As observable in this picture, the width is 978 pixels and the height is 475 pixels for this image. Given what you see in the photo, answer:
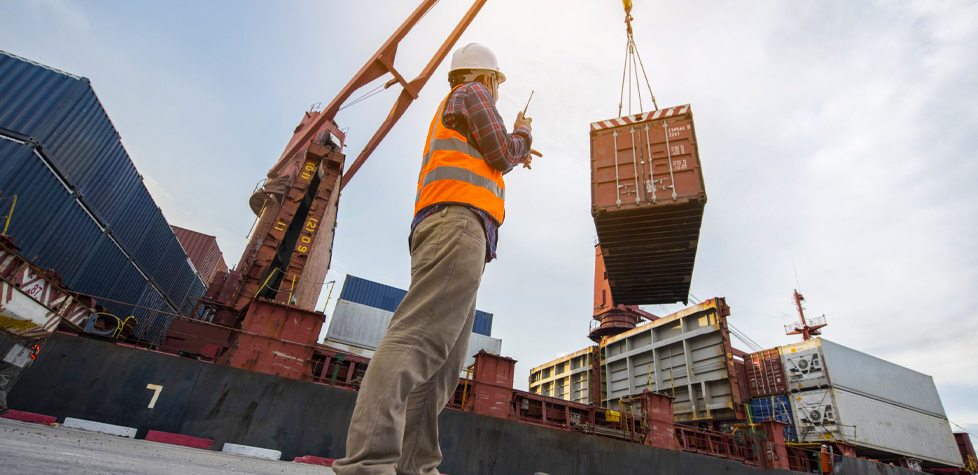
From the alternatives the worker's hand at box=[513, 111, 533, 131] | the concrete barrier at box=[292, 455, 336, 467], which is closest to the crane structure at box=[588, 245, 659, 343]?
the concrete barrier at box=[292, 455, 336, 467]

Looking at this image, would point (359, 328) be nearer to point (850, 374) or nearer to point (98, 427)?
point (98, 427)

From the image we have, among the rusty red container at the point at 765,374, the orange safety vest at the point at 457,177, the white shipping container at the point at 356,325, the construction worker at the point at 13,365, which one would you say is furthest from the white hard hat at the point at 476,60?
the white shipping container at the point at 356,325

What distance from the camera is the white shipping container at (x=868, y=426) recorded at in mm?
15297

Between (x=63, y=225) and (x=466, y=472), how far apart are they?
9.56 metres

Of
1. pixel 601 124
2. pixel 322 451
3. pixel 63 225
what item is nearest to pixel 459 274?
pixel 322 451

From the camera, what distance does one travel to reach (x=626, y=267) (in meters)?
9.61

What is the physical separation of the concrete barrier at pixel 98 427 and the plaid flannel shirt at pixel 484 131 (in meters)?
5.58

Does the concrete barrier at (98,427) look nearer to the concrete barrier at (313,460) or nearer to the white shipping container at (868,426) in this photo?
the concrete barrier at (313,460)

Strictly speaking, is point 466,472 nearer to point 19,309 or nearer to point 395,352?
point 19,309

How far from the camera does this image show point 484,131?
70.2 inches

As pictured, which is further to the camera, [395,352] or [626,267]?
[626,267]

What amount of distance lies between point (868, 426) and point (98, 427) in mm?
23558

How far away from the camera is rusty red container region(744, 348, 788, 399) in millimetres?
17234

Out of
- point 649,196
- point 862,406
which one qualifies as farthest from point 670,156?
point 862,406
